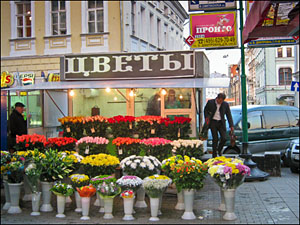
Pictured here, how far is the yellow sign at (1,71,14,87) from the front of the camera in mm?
21527

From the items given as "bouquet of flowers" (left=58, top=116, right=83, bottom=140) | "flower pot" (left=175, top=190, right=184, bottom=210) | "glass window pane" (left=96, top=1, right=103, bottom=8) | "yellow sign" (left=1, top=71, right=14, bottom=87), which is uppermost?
"glass window pane" (left=96, top=1, right=103, bottom=8)

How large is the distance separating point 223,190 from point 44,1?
1773 cm

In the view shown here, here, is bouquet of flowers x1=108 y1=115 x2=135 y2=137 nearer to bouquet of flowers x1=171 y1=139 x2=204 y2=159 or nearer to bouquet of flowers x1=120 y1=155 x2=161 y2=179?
bouquet of flowers x1=171 y1=139 x2=204 y2=159

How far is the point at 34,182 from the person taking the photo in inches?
295

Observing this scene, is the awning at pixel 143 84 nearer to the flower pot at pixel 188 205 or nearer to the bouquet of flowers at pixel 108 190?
the flower pot at pixel 188 205

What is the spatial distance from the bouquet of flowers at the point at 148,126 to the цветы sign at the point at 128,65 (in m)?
→ 1.30

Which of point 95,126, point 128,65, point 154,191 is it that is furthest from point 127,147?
point 128,65

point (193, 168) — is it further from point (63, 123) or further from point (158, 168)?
point (63, 123)

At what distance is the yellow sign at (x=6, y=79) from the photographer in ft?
70.6

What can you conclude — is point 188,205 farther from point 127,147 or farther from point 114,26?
point 114,26

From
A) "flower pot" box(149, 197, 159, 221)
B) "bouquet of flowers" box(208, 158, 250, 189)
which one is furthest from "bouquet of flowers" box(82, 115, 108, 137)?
"bouquet of flowers" box(208, 158, 250, 189)

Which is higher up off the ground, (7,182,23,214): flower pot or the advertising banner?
the advertising banner

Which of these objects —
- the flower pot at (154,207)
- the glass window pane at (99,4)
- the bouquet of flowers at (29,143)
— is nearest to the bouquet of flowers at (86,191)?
the flower pot at (154,207)

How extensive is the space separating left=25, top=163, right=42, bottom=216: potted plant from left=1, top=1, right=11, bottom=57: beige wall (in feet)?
54.0
